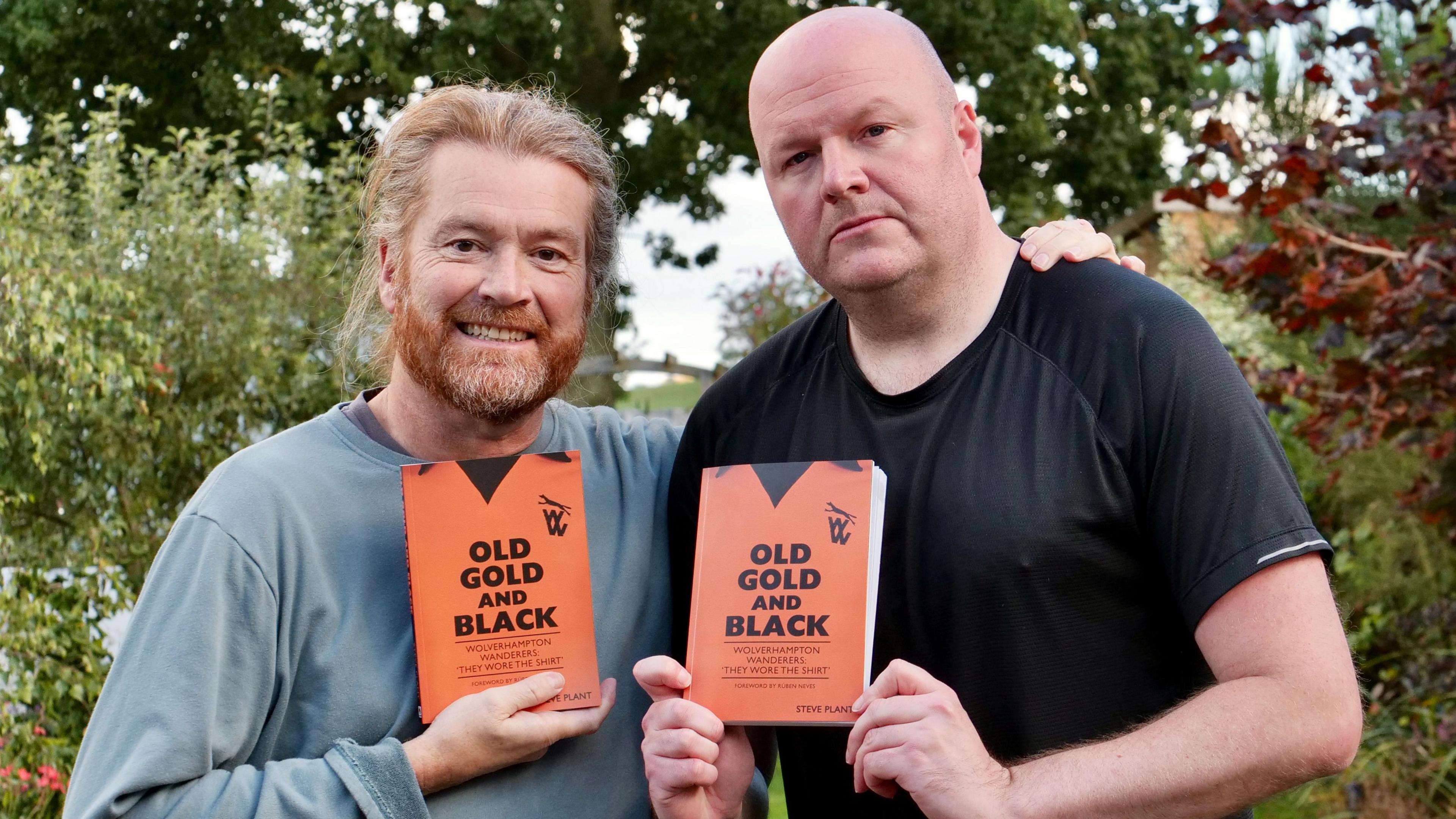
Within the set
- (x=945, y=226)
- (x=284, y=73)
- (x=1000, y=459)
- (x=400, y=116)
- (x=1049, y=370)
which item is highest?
(x=284, y=73)

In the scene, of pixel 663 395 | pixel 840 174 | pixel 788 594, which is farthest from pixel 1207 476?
pixel 663 395

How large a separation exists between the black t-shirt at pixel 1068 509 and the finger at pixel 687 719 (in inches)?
12.9

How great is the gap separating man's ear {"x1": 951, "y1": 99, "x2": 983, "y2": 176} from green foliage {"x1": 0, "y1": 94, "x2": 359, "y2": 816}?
109 inches

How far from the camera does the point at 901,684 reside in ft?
6.69

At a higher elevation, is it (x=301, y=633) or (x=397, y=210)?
(x=397, y=210)

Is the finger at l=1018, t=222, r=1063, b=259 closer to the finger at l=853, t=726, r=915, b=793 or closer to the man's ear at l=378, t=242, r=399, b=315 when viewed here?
the finger at l=853, t=726, r=915, b=793

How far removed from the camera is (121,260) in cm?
592

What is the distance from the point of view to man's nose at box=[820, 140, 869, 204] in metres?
2.32

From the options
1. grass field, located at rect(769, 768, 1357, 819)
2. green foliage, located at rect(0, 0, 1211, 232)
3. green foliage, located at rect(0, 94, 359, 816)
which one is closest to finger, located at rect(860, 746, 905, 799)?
green foliage, located at rect(0, 94, 359, 816)

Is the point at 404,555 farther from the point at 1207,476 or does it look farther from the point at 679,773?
the point at 1207,476

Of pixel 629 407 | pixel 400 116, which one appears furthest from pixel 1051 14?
pixel 400 116

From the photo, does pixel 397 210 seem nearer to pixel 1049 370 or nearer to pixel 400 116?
pixel 400 116

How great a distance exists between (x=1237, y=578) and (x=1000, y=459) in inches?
17.7

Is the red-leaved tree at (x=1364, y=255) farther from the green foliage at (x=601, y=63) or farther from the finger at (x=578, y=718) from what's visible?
the green foliage at (x=601, y=63)
